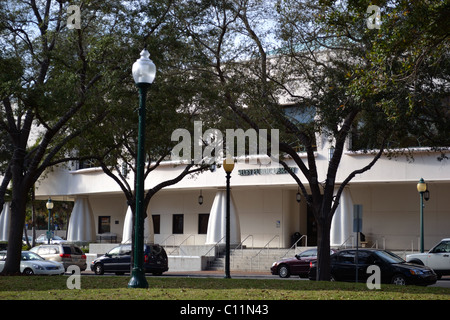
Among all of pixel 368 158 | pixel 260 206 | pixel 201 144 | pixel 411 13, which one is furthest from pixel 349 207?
pixel 411 13

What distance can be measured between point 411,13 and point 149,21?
8.66m

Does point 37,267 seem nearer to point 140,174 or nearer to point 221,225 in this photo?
point 221,225

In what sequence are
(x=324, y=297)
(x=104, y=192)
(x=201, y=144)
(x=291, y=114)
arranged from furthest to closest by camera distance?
1. (x=104, y=192)
2. (x=201, y=144)
3. (x=291, y=114)
4. (x=324, y=297)

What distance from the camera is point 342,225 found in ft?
115

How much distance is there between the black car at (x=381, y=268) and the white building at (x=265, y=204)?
323 inches

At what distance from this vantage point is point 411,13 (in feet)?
45.8

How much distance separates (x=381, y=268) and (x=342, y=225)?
1305cm

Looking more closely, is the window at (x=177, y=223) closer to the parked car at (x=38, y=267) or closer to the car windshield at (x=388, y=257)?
the parked car at (x=38, y=267)

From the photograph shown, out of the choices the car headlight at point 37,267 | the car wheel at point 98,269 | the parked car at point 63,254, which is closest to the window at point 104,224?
the parked car at point 63,254

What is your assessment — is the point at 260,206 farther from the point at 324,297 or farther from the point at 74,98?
the point at 324,297

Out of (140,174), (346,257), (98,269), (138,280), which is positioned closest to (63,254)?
(98,269)

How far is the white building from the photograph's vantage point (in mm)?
35125

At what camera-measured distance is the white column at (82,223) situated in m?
46.3

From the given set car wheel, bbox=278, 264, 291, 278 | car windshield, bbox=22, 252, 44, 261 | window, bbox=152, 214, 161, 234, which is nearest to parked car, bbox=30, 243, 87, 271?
car windshield, bbox=22, 252, 44, 261
